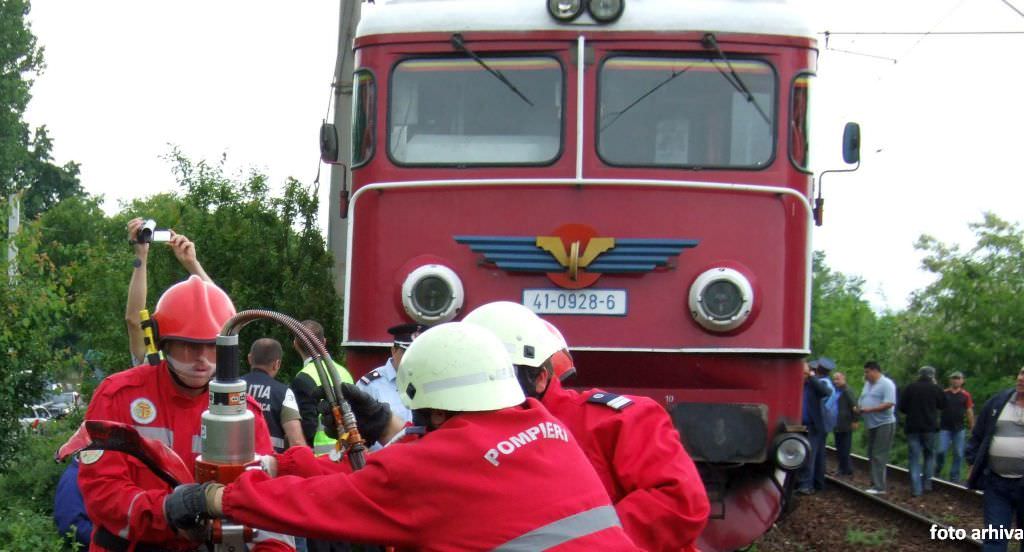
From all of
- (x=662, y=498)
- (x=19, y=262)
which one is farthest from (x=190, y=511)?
(x=19, y=262)

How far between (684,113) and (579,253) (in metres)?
1.06

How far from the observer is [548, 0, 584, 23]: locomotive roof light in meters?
7.87

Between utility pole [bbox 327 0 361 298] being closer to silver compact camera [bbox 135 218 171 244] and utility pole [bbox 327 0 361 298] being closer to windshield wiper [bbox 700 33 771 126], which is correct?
windshield wiper [bbox 700 33 771 126]

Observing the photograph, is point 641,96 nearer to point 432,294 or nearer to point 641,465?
point 432,294

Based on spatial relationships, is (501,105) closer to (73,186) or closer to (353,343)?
(353,343)

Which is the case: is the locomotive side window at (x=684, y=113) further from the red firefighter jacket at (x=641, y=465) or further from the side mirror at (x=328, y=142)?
the red firefighter jacket at (x=641, y=465)

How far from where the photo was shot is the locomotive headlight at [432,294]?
25.0 feet

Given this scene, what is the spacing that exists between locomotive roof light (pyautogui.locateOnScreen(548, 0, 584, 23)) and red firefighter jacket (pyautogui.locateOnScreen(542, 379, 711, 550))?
154 inches

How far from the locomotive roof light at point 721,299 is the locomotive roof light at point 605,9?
155 centimetres

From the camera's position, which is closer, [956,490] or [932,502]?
[932,502]

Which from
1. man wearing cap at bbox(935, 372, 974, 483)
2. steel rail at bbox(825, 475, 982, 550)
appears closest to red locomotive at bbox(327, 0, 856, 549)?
steel rail at bbox(825, 475, 982, 550)

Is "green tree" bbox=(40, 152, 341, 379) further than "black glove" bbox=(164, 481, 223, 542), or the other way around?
"green tree" bbox=(40, 152, 341, 379)

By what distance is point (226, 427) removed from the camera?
3.50 m

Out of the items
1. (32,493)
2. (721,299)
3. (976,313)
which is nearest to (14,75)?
(976,313)
